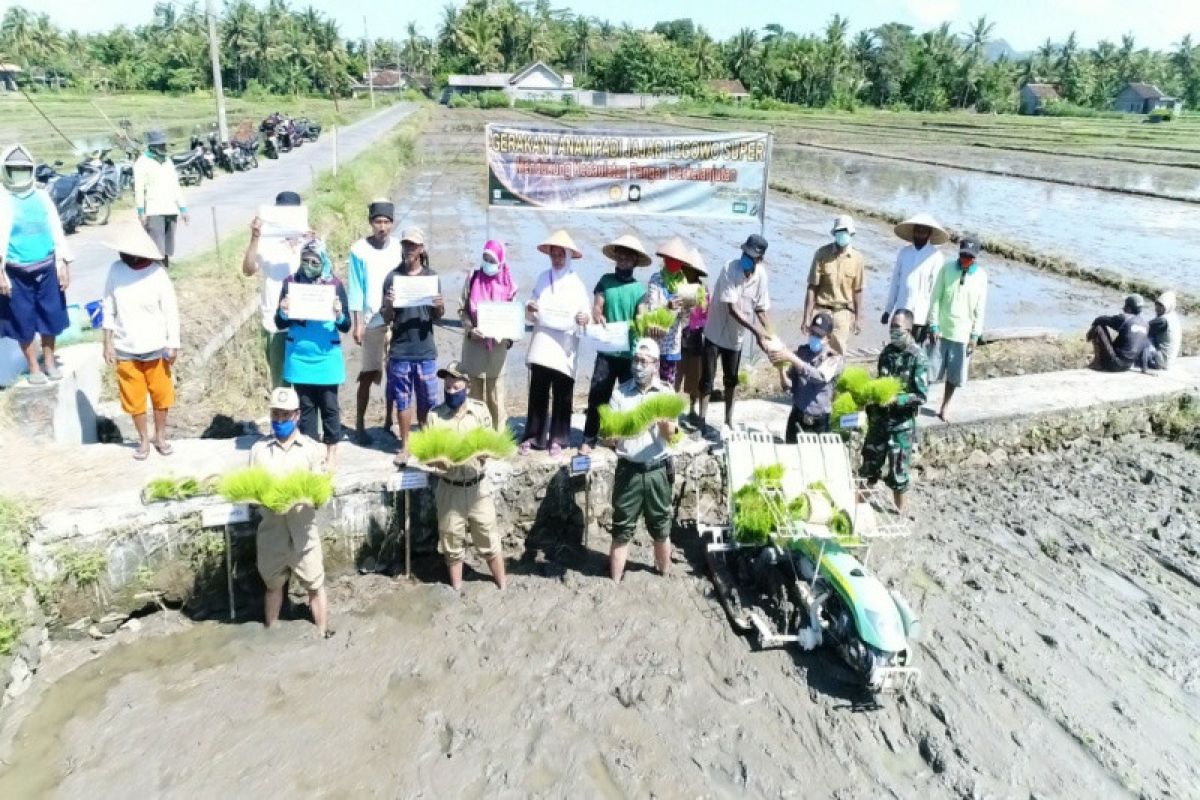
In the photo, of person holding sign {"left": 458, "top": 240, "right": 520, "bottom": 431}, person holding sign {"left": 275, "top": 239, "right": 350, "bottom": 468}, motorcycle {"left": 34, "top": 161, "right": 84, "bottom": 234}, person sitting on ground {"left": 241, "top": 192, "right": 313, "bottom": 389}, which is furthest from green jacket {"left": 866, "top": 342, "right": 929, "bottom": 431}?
motorcycle {"left": 34, "top": 161, "right": 84, "bottom": 234}

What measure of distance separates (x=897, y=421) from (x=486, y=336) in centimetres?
295

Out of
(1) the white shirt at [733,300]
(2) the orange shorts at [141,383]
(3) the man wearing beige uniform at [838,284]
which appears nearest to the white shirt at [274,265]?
(2) the orange shorts at [141,383]

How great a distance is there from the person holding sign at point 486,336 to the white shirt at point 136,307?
1.84 meters

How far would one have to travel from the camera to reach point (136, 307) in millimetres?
5168

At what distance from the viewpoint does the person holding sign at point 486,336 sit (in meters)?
5.58

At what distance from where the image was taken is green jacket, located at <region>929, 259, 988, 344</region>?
684 centimetres

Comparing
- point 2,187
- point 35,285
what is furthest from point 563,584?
point 2,187

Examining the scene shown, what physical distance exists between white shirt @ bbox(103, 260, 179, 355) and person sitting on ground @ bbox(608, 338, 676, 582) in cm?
282

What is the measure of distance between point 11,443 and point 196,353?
96.6 inches

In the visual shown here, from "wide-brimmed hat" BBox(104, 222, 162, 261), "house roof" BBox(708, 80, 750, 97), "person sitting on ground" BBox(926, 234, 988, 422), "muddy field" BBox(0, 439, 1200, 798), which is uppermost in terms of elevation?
"house roof" BBox(708, 80, 750, 97)

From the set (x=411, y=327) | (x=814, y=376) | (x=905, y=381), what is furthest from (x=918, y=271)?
(x=411, y=327)

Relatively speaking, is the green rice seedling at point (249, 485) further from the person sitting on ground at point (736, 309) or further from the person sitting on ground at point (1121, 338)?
the person sitting on ground at point (1121, 338)

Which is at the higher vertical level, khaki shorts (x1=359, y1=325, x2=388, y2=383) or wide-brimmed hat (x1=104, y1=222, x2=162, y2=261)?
wide-brimmed hat (x1=104, y1=222, x2=162, y2=261)

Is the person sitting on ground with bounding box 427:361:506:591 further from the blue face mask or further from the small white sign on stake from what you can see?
the small white sign on stake
